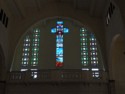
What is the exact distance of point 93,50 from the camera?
85.0 feet

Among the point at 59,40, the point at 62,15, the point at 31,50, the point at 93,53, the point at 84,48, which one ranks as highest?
the point at 62,15

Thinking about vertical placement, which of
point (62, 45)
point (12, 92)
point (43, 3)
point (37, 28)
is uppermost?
point (43, 3)

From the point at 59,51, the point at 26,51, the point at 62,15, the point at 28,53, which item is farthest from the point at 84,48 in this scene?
the point at 26,51

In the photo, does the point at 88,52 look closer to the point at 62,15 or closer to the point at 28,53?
the point at 62,15

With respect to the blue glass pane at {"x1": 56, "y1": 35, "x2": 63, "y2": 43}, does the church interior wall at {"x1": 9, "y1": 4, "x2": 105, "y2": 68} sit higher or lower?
higher

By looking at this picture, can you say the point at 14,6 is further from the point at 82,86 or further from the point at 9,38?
the point at 82,86

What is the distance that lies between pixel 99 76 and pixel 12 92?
712 cm

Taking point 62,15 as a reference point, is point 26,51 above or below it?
below

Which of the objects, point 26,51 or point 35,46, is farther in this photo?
point 35,46

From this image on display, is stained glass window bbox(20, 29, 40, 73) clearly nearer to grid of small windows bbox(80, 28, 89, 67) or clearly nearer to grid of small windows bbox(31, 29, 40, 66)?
grid of small windows bbox(31, 29, 40, 66)

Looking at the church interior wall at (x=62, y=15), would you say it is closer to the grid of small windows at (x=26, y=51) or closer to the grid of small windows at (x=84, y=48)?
the grid of small windows at (x=84, y=48)

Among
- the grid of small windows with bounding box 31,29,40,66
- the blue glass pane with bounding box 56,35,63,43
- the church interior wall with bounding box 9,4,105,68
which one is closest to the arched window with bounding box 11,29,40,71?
the grid of small windows with bounding box 31,29,40,66

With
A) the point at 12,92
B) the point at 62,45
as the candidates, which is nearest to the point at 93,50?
the point at 62,45

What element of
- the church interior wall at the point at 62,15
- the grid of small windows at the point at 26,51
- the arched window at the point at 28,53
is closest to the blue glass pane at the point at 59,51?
the arched window at the point at 28,53
